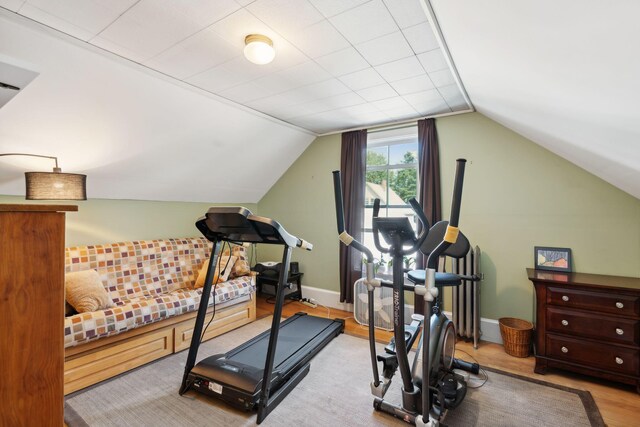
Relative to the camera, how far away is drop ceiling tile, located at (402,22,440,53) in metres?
1.91

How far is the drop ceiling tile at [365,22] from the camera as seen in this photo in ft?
5.71

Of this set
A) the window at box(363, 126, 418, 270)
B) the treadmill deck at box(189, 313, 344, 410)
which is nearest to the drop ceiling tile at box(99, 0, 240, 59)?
the treadmill deck at box(189, 313, 344, 410)

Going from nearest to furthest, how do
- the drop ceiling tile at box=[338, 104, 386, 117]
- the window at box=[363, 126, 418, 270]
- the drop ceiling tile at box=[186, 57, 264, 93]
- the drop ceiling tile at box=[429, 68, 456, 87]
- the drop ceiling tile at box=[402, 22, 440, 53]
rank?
the drop ceiling tile at box=[402, 22, 440, 53] < the drop ceiling tile at box=[186, 57, 264, 93] < the drop ceiling tile at box=[429, 68, 456, 87] < the drop ceiling tile at box=[338, 104, 386, 117] < the window at box=[363, 126, 418, 270]

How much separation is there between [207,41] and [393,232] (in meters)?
1.76

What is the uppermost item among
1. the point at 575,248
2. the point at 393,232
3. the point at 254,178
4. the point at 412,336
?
the point at 254,178

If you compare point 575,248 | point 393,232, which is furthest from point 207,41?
point 575,248

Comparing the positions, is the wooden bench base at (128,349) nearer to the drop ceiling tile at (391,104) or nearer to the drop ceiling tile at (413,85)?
the drop ceiling tile at (391,104)

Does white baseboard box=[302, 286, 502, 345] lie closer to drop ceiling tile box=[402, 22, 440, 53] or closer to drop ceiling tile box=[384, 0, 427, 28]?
drop ceiling tile box=[402, 22, 440, 53]

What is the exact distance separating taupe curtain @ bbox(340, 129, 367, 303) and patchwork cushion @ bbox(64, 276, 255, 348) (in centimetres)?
150

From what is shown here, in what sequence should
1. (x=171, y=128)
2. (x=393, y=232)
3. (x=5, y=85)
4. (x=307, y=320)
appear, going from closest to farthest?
(x=5, y=85) → (x=393, y=232) → (x=171, y=128) → (x=307, y=320)

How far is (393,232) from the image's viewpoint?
200cm

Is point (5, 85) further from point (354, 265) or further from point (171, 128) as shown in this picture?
point (354, 265)

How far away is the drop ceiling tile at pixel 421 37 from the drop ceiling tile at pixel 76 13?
161 cm

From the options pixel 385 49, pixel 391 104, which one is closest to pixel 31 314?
pixel 385 49
